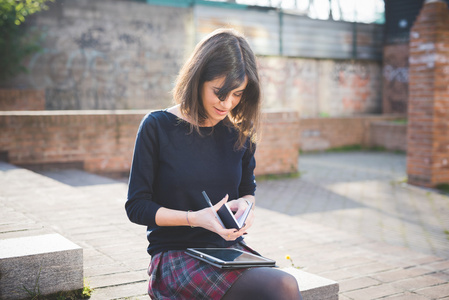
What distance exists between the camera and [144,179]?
2088 millimetres

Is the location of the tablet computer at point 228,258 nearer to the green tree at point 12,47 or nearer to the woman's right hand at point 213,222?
the woman's right hand at point 213,222

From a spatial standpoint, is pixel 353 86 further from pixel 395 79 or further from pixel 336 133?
pixel 336 133

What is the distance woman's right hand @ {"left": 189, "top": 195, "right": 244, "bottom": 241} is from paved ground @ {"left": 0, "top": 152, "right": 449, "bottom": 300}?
1.02m

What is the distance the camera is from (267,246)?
13.7 feet

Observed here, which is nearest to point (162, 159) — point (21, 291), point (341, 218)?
point (21, 291)

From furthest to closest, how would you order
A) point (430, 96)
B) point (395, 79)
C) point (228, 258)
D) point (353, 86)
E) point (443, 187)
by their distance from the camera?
point (353, 86) < point (395, 79) < point (443, 187) < point (430, 96) < point (228, 258)

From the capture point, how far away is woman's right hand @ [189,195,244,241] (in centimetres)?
191

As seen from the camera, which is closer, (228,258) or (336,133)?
(228,258)

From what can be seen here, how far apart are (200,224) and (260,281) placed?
33 centimetres

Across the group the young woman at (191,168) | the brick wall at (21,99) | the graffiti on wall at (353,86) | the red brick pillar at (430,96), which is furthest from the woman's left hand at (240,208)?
the graffiti on wall at (353,86)

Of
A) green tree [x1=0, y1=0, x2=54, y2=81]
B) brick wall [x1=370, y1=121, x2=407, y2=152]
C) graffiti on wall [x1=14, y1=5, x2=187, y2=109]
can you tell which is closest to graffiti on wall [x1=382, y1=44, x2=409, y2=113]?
brick wall [x1=370, y1=121, x2=407, y2=152]

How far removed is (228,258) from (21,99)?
1036 centimetres

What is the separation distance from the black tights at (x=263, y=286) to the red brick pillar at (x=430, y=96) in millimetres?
7421

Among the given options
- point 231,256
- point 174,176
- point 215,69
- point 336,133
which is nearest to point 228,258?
point 231,256
